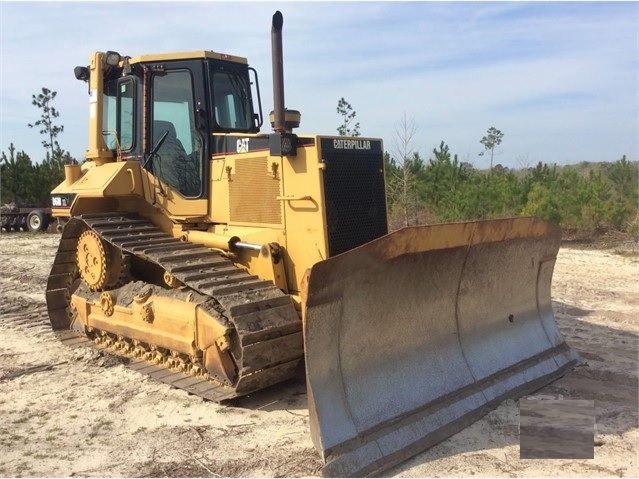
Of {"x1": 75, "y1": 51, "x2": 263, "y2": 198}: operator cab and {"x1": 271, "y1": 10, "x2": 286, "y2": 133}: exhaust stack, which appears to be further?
{"x1": 75, "y1": 51, "x2": 263, "y2": 198}: operator cab

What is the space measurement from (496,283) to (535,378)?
86cm

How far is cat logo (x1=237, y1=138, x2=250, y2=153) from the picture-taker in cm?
558

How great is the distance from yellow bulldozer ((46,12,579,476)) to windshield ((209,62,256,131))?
0.02 metres

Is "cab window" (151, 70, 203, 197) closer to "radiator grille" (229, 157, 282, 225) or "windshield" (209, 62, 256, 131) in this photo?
"windshield" (209, 62, 256, 131)

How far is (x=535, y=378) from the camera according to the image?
5.18m

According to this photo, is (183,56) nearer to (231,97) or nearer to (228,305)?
(231,97)

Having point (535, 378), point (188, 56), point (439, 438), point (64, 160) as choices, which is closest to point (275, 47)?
point (188, 56)

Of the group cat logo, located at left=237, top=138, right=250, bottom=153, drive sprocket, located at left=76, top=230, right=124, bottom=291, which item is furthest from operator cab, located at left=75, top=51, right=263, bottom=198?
drive sprocket, located at left=76, top=230, right=124, bottom=291

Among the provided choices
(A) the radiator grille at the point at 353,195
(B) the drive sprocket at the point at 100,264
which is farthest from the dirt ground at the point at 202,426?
(A) the radiator grille at the point at 353,195

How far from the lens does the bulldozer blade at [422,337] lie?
3855mm

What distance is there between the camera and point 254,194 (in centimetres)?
554

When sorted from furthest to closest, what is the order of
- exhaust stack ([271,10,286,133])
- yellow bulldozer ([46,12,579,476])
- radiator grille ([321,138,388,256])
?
radiator grille ([321,138,388,256]) < exhaust stack ([271,10,286,133]) < yellow bulldozer ([46,12,579,476])

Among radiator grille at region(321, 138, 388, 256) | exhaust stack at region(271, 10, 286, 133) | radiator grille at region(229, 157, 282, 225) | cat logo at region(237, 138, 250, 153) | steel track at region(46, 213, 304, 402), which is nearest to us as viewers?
steel track at region(46, 213, 304, 402)

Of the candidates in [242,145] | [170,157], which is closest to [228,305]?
[242,145]
